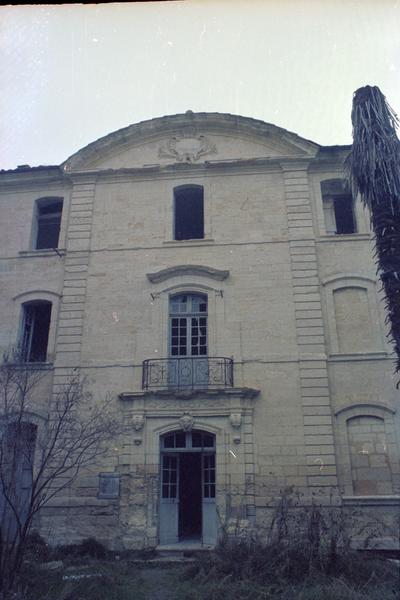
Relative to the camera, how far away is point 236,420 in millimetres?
13250

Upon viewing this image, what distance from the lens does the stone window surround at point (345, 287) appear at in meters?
14.0

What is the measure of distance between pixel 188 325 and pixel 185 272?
5.52 feet

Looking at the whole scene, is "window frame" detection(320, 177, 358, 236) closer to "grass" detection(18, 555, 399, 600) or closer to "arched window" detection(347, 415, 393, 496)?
"arched window" detection(347, 415, 393, 496)

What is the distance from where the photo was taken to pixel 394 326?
853 centimetres

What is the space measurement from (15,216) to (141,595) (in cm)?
1277

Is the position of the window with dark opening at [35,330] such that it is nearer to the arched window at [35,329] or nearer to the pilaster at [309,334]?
the arched window at [35,329]

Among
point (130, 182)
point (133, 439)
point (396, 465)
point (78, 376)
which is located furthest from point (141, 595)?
point (130, 182)

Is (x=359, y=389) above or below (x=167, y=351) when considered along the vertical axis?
below

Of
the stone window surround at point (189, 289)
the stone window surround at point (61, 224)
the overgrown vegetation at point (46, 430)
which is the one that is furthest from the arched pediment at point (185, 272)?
the overgrown vegetation at point (46, 430)

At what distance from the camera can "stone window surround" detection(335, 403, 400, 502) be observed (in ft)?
42.1

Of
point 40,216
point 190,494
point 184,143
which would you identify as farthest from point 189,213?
point 190,494

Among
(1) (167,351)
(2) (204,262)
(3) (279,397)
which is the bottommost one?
(3) (279,397)

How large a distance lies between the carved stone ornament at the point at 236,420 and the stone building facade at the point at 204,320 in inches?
2.1

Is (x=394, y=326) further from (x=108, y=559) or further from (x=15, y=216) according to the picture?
(x=15, y=216)
